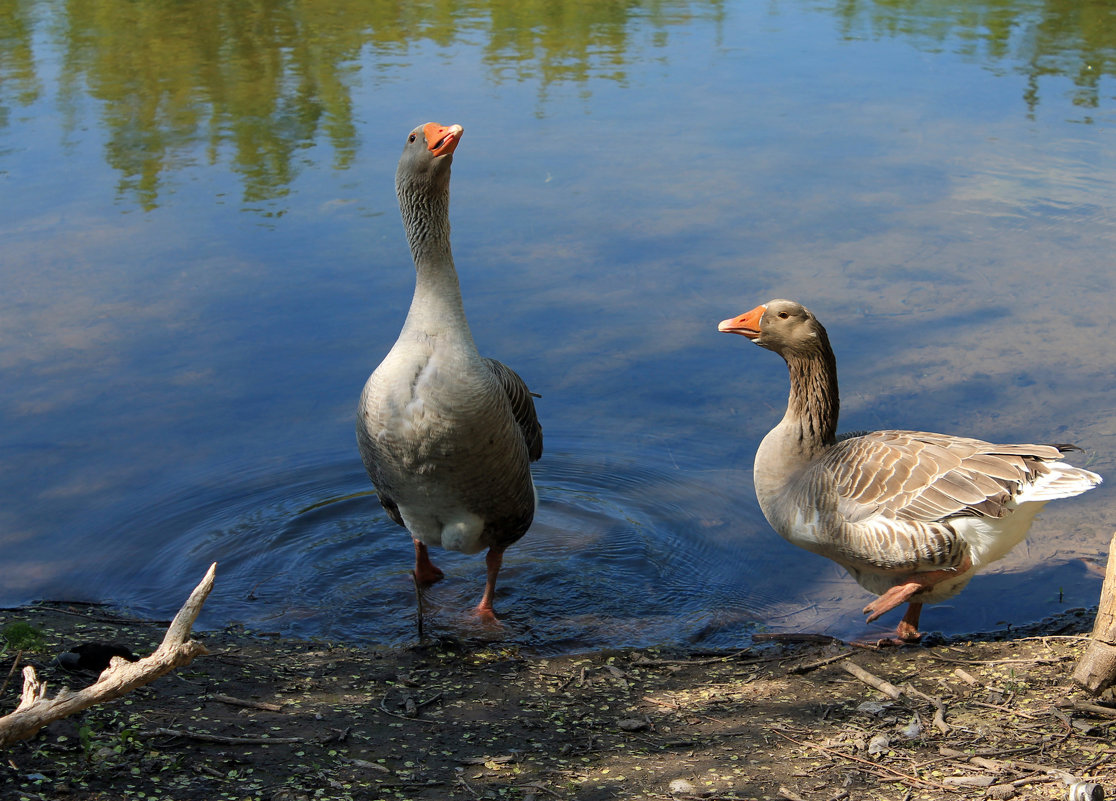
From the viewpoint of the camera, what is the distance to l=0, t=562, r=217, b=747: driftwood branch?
2.90 meters

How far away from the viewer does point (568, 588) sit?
5.70 m

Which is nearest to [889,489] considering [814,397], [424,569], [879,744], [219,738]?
[814,397]

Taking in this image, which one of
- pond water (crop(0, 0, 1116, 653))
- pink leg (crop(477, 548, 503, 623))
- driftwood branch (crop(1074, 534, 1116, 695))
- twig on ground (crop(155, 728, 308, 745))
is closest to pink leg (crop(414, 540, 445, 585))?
pond water (crop(0, 0, 1116, 653))

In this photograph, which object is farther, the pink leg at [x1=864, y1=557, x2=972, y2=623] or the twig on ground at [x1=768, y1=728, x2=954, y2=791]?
the pink leg at [x1=864, y1=557, x2=972, y2=623]

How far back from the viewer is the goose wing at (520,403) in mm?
5418

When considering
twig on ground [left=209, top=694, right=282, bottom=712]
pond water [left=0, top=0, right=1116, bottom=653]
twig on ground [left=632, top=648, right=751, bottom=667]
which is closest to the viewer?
twig on ground [left=209, top=694, right=282, bottom=712]

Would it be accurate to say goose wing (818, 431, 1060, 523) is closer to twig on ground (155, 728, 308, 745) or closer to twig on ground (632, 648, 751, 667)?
twig on ground (632, 648, 751, 667)

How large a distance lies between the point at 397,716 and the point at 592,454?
3.00 metres

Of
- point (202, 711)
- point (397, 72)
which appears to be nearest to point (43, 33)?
point (397, 72)

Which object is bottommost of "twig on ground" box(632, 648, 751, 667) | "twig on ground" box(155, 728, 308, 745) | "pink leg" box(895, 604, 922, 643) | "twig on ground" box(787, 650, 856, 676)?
"pink leg" box(895, 604, 922, 643)

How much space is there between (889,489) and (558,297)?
3.91 metres

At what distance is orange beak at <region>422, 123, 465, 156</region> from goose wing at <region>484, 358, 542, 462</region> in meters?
1.03

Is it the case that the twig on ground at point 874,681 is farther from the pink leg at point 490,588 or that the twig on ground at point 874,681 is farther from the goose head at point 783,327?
the pink leg at point 490,588

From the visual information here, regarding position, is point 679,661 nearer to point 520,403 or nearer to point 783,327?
point 520,403
